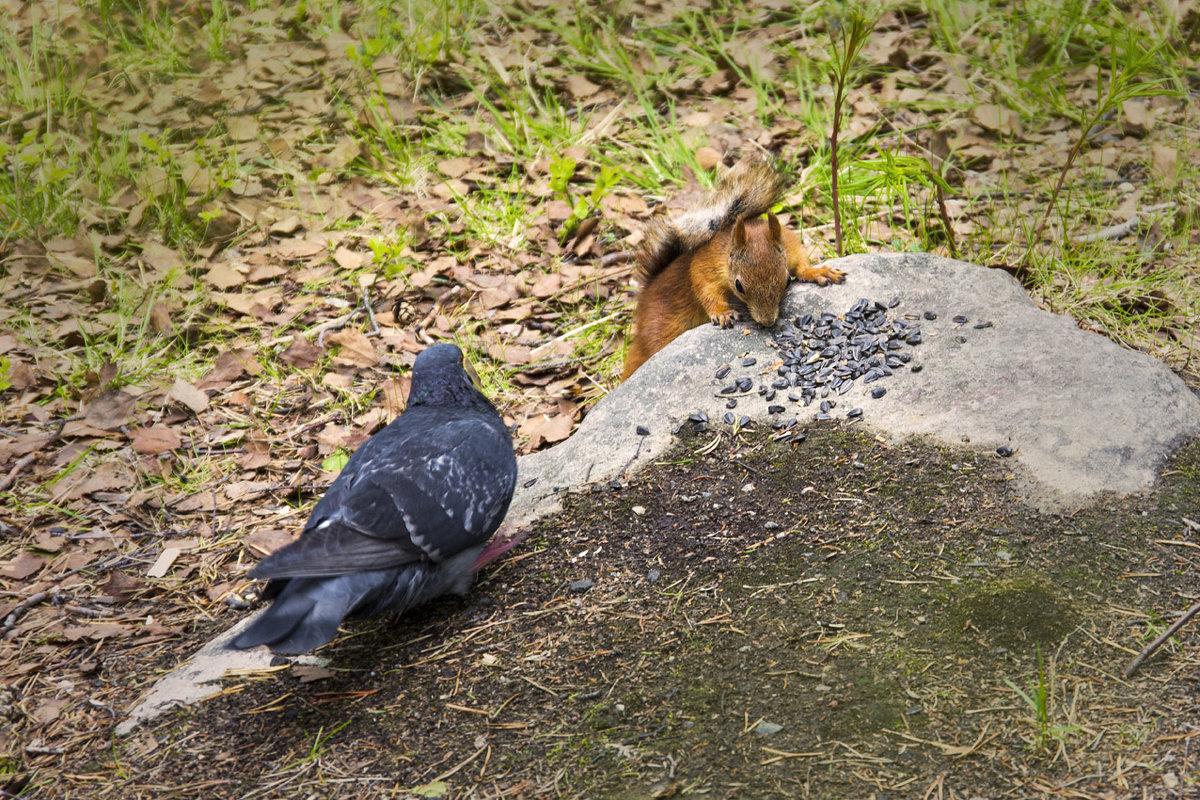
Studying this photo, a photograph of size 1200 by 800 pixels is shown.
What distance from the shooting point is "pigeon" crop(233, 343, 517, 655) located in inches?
104

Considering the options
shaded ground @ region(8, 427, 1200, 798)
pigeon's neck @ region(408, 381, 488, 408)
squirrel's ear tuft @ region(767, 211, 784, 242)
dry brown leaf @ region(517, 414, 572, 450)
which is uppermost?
squirrel's ear tuft @ region(767, 211, 784, 242)

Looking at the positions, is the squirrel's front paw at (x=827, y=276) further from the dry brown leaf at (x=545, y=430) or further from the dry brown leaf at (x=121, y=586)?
the dry brown leaf at (x=121, y=586)

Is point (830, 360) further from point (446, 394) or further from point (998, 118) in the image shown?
point (998, 118)

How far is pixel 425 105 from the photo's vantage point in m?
6.45

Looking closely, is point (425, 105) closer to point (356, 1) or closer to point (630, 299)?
point (356, 1)

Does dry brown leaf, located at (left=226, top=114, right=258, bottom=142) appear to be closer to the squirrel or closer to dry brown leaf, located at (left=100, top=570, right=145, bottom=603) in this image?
the squirrel

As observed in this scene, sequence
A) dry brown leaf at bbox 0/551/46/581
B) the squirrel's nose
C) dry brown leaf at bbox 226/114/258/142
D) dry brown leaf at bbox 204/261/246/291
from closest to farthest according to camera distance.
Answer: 1. dry brown leaf at bbox 0/551/46/581
2. the squirrel's nose
3. dry brown leaf at bbox 204/261/246/291
4. dry brown leaf at bbox 226/114/258/142

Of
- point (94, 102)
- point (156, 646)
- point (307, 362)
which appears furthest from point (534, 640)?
point (94, 102)

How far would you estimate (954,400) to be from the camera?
11.1 feet

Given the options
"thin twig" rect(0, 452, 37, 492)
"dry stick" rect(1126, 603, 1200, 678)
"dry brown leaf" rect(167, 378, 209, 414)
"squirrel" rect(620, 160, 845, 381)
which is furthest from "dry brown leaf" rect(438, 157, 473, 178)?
"dry stick" rect(1126, 603, 1200, 678)

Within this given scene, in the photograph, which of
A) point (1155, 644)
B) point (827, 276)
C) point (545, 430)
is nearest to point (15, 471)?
point (545, 430)

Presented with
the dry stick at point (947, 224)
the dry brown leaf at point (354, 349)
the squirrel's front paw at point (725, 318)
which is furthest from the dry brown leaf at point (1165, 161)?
the dry brown leaf at point (354, 349)

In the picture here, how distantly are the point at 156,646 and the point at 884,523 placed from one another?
2.49 m

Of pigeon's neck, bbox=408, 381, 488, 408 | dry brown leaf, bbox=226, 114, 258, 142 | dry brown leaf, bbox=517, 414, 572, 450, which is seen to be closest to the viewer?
pigeon's neck, bbox=408, 381, 488, 408
